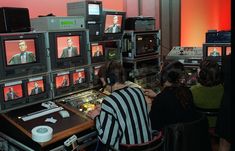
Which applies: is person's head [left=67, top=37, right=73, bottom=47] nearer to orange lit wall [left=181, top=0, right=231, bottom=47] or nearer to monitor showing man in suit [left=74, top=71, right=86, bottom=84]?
monitor showing man in suit [left=74, top=71, right=86, bottom=84]

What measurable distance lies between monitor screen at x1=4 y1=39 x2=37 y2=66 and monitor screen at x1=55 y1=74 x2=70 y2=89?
29 cm

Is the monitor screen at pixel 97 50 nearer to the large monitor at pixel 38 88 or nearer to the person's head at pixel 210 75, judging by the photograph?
the large monitor at pixel 38 88

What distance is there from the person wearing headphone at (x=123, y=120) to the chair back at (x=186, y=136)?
0.50 feet

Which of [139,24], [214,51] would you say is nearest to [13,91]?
[139,24]

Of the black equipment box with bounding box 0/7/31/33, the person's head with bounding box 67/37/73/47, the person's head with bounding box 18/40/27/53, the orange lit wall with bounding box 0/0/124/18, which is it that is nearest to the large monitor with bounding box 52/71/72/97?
the person's head with bounding box 67/37/73/47

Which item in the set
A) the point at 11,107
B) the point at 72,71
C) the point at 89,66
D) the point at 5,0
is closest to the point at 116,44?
the point at 89,66

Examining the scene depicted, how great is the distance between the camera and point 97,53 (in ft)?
9.73

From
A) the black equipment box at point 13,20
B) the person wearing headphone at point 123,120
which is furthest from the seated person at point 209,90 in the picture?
the black equipment box at point 13,20

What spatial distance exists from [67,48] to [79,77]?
0.32m

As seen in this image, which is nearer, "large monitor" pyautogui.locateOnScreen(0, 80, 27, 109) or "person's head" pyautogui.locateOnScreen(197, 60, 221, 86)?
"large monitor" pyautogui.locateOnScreen(0, 80, 27, 109)

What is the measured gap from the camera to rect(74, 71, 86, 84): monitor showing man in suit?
2.71 metres

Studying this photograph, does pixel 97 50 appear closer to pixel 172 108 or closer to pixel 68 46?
pixel 68 46

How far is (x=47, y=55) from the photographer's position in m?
2.45

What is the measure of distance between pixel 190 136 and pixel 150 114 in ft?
1.14
